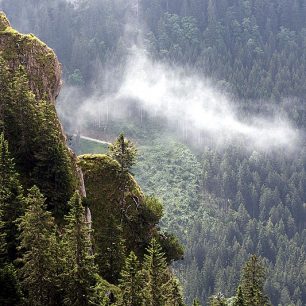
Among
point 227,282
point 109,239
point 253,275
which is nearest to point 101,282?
point 109,239

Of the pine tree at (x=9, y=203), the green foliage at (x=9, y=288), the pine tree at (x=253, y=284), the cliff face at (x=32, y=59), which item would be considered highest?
the cliff face at (x=32, y=59)

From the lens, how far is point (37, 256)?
3691 cm

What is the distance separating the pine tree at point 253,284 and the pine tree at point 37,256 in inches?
896

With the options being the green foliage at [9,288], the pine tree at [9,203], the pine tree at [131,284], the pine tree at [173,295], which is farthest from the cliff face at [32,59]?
the pine tree at [131,284]

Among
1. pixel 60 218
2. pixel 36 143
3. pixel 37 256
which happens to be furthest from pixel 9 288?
pixel 36 143

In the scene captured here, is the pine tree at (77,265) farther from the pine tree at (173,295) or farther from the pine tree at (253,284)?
the pine tree at (253,284)

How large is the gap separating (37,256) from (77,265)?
277 cm

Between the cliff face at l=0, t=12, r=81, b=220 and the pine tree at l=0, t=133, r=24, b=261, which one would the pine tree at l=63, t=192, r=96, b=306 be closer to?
the pine tree at l=0, t=133, r=24, b=261

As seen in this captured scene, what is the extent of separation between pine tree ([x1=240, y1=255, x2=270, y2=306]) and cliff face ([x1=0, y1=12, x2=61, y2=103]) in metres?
26.6

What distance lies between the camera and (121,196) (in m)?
56.2

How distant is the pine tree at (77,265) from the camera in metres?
37.5

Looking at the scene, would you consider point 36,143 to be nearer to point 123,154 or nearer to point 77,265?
point 123,154

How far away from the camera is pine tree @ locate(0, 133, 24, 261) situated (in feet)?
133

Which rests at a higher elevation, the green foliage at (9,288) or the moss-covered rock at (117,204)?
the moss-covered rock at (117,204)
